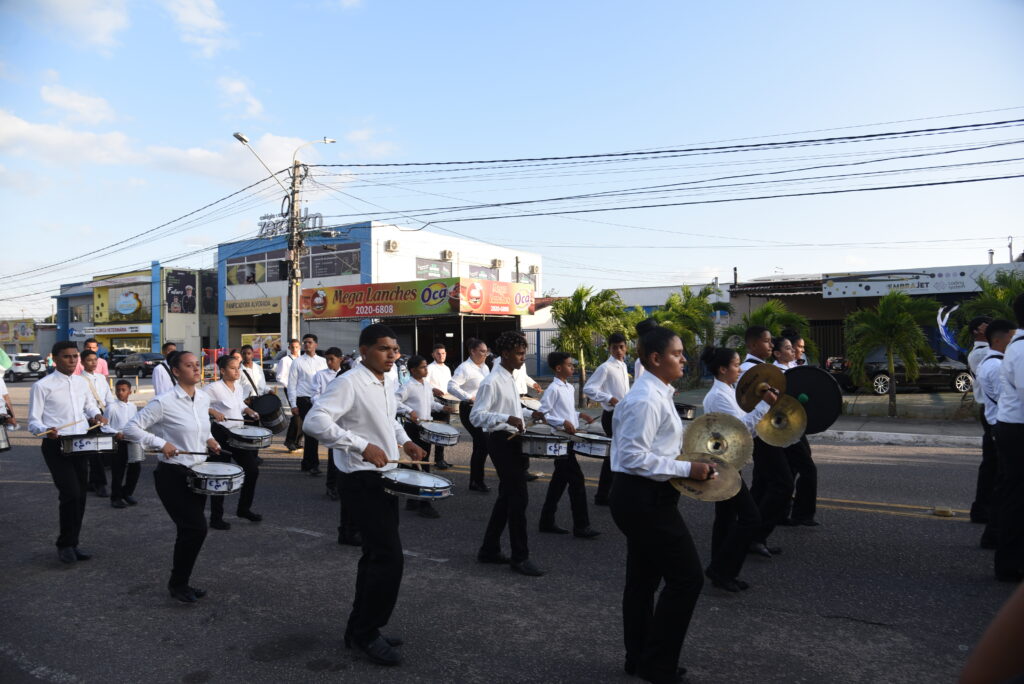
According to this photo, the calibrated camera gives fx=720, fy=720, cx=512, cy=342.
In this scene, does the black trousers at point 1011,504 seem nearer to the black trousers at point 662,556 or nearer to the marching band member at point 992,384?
the marching band member at point 992,384

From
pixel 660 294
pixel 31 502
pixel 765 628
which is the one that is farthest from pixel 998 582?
pixel 660 294

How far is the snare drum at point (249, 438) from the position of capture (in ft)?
24.9

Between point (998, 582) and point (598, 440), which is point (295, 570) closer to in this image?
point (598, 440)

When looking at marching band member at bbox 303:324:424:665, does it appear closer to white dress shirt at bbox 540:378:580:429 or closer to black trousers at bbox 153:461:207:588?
black trousers at bbox 153:461:207:588

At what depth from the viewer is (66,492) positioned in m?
6.43

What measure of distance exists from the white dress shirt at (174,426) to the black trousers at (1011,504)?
6064 mm

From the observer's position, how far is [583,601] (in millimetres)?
5184

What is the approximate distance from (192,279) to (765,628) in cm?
5355

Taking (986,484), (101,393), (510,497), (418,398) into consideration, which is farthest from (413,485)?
(101,393)

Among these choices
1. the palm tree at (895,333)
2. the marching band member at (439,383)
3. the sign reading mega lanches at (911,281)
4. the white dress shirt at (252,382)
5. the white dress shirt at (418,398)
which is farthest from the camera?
the sign reading mega lanches at (911,281)

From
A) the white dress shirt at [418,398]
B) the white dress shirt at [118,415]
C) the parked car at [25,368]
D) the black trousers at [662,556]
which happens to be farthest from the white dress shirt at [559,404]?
the parked car at [25,368]

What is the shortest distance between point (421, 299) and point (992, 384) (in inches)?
934

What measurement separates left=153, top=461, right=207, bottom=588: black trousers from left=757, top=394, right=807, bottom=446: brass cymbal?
437 centimetres

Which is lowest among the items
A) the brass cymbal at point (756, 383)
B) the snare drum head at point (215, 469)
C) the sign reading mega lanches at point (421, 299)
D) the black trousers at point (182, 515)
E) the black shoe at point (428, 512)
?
the black shoe at point (428, 512)
